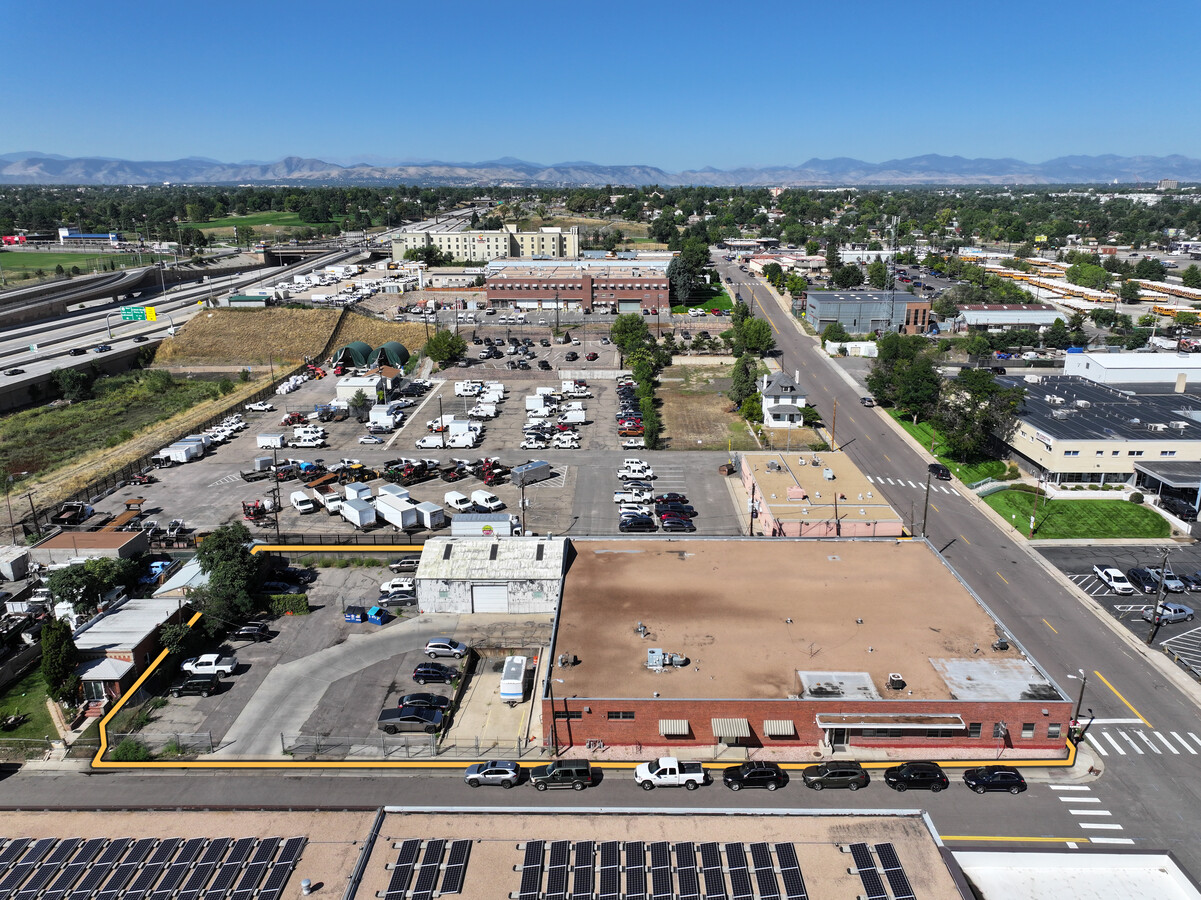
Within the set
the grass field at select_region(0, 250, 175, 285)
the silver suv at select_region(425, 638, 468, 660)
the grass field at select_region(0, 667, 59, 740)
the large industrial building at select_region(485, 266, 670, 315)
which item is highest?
the grass field at select_region(0, 250, 175, 285)

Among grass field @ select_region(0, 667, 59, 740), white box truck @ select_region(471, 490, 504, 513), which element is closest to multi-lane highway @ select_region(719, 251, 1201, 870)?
white box truck @ select_region(471, 490, 504, 513)

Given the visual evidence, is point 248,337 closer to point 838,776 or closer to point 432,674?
point 432,674

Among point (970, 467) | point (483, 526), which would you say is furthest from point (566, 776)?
point (970, 467)

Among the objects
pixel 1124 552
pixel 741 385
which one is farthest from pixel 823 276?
pixel 1124 552

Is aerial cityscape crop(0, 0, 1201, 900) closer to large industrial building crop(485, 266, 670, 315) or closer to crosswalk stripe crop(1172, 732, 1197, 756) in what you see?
crosswalk stripe crop(1172, 732, 1197, 756)

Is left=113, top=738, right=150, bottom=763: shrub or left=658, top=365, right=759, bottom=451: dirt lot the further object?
left=658, top=365, right=759, bottom=451: dirt lot

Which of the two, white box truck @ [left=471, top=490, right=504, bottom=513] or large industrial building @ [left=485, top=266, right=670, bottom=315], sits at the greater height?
large industrial building @ [left=485, top=266, right=670, bottom=315]

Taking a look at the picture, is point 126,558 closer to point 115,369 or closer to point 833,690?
point 833,690

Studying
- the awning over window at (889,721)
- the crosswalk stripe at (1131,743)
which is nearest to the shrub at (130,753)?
the awning over window at (889,721)
